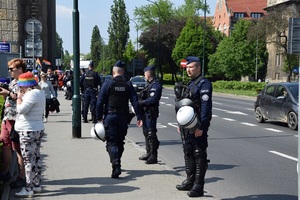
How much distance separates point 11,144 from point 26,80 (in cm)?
121

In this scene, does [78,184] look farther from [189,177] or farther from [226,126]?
[226,126]

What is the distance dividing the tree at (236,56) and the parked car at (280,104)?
52.0 meters

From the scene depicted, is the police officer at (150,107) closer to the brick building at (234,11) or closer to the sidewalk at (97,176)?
the sidewalk at (97,176)

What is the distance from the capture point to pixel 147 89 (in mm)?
8570

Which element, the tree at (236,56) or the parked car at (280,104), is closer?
the parked car at (280,104)

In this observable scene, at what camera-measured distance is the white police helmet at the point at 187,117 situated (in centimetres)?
562

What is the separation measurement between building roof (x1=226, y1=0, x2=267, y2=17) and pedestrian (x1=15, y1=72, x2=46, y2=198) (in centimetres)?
10866

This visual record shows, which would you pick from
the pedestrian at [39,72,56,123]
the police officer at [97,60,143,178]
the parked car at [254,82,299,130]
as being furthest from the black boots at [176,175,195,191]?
the pedestrian at [39,72,56,123]

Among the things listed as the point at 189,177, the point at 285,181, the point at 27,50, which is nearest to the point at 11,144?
the point at 189,177

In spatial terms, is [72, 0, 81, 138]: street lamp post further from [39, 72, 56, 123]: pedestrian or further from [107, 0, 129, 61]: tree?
[107, 0, 129, 61]: tree

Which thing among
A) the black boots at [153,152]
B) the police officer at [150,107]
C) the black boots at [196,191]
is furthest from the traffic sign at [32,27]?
the black boots at [196,191]

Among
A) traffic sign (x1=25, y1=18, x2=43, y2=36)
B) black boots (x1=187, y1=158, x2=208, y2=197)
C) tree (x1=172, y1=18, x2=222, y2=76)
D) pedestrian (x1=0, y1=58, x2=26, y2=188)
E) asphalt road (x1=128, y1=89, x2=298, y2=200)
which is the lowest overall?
asphalt road (x1=128, y1=89, x2=298, y2=200)

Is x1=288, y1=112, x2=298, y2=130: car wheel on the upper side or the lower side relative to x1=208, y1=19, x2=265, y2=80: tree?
lower

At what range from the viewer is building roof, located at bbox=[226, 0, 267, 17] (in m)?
111
